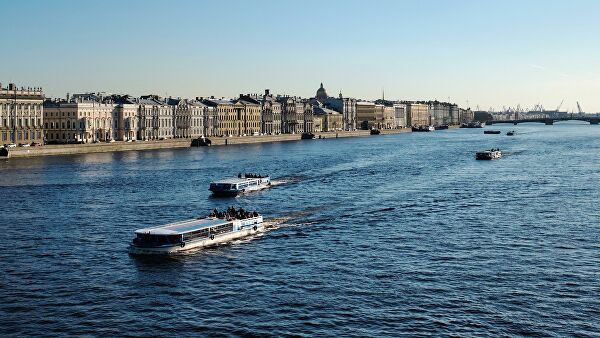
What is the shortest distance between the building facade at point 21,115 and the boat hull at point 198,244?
218ft

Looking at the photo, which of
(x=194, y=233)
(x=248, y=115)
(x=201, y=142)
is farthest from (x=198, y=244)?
(x=248, y=115)

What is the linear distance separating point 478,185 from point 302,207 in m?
17.1

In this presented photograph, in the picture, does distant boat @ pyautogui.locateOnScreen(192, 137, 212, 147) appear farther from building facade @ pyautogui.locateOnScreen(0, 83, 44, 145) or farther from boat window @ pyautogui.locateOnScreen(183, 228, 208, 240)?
boat window @ pyautogui.locateOnScreen(183, 228, 208, 240)

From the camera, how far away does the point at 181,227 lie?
32.2 m

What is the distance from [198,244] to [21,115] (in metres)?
72.2

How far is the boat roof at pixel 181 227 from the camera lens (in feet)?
100

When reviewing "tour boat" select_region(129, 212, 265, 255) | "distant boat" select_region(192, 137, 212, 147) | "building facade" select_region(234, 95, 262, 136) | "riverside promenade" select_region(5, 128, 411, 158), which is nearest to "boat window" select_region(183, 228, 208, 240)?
"tour boat" select_region(129, 212, 265, 255)

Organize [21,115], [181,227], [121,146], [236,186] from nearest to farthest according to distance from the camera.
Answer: [181,227] < [236,186] < [21,115] < [121,146]

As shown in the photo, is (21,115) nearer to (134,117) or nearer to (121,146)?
(121,146)

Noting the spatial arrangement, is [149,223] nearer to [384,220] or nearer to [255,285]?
[384,220]

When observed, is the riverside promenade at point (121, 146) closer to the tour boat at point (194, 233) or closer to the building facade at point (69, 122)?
the building facade at point (69, 122)

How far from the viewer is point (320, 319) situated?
21.3 m

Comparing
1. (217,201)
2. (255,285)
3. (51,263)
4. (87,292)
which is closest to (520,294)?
(255,285)

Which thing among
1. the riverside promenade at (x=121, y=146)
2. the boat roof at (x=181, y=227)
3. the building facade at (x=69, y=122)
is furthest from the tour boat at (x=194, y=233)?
the building facade at (x=69, y=122)
